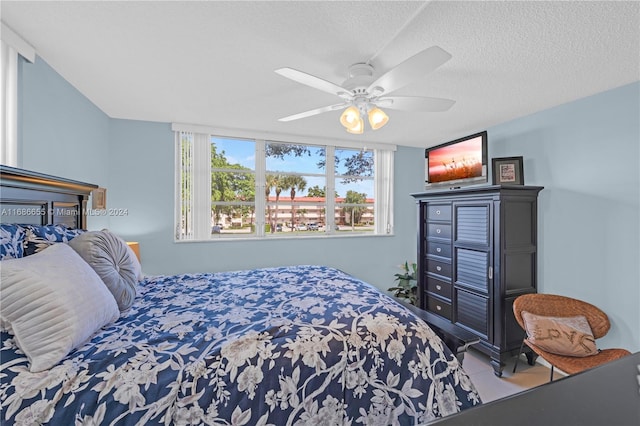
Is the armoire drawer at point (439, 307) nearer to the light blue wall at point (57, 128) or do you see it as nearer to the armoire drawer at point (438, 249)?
the armoire drawer at point (438, 249)

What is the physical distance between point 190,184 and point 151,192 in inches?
16.9

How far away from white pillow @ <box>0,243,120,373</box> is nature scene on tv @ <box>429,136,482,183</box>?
3503 millimetres

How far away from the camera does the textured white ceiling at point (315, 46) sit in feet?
4.69

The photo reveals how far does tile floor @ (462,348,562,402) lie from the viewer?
90.5 inches

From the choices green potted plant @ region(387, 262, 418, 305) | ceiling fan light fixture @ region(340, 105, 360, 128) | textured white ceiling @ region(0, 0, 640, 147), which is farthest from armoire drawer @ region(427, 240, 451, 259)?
ceiling fan light fixture @ region(340, 105, 360, 128)

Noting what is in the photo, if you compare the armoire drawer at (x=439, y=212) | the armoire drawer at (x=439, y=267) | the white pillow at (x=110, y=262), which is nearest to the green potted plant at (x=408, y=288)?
the armoire drawer at (x=439, y=267)

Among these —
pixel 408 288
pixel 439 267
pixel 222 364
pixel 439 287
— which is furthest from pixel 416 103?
pixel 408 288

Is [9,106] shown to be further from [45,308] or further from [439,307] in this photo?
[439,307]

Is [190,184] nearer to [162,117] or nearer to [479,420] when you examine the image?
[162,117]

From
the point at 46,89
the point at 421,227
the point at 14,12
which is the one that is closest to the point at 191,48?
the point at 14,12

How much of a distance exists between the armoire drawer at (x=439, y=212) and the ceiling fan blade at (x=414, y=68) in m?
1.91

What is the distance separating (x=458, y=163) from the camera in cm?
338

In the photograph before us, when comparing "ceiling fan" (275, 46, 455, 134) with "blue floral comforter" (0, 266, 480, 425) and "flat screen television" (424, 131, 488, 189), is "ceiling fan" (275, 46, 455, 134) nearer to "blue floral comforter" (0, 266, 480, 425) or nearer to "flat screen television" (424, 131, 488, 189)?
"blue floral comforter" (0, 266, 480, 425)

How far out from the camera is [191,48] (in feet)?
5.80
